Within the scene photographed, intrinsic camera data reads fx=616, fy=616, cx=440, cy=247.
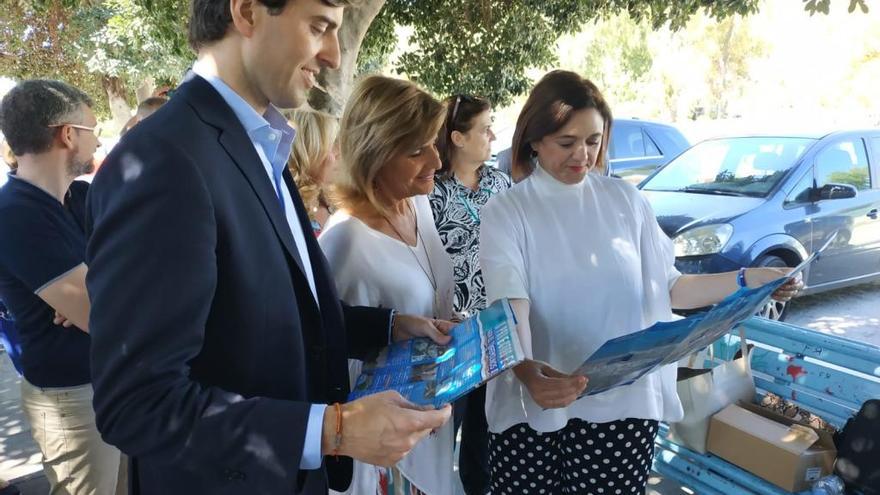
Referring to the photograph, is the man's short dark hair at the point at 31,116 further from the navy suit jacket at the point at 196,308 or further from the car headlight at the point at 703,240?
the car headlight at the point at 703,240

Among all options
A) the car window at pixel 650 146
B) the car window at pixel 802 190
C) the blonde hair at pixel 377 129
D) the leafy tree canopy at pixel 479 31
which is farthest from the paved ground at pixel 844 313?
the blonde hair at pixel 377 129

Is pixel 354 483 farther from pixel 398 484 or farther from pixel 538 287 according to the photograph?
pixel 538 287

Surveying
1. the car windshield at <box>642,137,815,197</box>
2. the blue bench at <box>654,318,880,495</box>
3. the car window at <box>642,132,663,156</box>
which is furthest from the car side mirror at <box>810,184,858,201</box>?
the car window at <box>642,132,663,156</box>

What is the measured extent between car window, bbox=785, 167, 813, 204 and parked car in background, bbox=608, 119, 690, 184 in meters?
3.67

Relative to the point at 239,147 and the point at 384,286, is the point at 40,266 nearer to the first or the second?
the point at 384,286

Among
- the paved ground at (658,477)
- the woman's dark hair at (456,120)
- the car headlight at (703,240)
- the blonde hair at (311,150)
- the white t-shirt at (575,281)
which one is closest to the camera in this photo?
the white t-shirt at (575,281)

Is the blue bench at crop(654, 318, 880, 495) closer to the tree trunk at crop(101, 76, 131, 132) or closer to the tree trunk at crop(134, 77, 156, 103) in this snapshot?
the tree trunk at crop(134, 77, 156, 103)

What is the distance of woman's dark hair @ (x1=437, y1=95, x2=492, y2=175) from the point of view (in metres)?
3.79

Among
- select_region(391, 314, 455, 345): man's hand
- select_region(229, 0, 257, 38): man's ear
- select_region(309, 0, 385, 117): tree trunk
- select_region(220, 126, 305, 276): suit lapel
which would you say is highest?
select_region(309, 0, 385, 117): tree trunk

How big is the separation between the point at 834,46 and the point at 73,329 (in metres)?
33.0

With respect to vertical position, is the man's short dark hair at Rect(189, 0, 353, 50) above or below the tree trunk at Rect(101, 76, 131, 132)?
below

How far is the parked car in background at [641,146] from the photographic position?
961 cm

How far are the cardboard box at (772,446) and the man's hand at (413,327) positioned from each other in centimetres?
142

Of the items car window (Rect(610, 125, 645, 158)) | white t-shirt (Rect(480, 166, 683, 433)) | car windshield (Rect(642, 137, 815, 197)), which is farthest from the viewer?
car window (Rect(610, 125, 645, 158))
